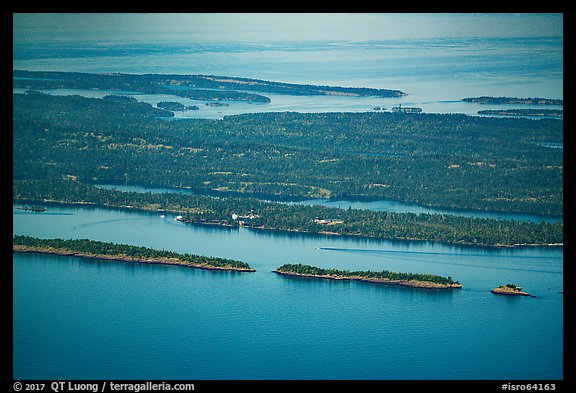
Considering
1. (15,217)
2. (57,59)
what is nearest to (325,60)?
(57,59)

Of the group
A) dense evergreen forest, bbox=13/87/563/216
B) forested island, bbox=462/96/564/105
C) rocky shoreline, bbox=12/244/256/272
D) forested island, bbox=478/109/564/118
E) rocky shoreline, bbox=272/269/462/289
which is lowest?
rocky shoreline, bbox=272/269/462/289

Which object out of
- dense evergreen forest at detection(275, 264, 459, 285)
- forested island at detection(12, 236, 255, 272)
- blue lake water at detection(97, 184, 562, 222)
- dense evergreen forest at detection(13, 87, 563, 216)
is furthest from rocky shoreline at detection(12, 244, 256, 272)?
dense evergreen forest at detection(13, 87, 563, 216)

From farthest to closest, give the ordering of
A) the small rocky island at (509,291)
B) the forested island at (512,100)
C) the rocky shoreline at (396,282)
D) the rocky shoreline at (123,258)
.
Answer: the forested island at (512,100)
the rocky shoreline at (123,258)
the rocky shoreline at (396,282)
the small rocky island at (509,291)

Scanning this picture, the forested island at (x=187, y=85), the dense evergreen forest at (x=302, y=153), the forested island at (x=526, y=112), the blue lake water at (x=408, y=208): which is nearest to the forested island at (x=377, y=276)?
the blue lake water at (x=408, y=208)

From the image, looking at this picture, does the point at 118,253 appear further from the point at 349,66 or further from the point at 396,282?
the point at 349,66

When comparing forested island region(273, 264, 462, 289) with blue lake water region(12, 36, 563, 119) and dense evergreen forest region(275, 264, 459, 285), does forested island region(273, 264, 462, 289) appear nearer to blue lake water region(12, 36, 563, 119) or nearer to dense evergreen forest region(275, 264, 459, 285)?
dense evergreen forest region(275, 264, 459, 285)

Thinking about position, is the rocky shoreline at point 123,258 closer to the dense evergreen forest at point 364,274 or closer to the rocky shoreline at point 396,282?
the dense evergreen forest at point 364,274
